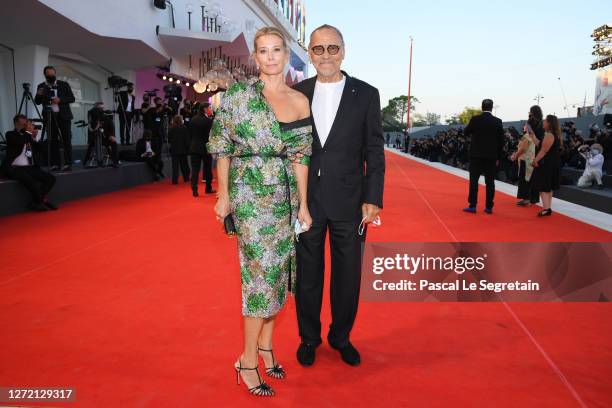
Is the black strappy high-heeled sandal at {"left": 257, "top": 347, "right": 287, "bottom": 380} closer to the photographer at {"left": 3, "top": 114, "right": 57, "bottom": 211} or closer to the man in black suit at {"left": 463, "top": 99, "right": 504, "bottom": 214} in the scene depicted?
the man in black suit at {"left": 463, "top": 99, "right": 504, "bottom": 214}

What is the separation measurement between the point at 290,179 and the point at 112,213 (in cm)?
628

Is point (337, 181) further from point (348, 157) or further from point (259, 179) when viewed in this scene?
point (259, 179)

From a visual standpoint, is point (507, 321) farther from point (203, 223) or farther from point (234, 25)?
point (234, 25)

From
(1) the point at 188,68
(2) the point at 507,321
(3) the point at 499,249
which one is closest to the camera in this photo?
(2) the point at 507,321

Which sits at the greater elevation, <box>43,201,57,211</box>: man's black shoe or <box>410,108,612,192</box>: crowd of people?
<box>410,108,612,192</box>: crowd of people

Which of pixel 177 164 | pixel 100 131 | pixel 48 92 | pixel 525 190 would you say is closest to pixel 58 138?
pixel 48 92

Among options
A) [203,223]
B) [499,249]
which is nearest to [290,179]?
[499,249]

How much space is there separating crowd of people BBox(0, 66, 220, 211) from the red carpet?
96.7 inches

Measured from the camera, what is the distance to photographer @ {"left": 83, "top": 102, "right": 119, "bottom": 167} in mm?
10047

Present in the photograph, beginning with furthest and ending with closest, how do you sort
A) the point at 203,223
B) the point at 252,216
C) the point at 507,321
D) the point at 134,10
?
the point at 134,10
the point at 203,223
the point at 507,321
the point at 252,216

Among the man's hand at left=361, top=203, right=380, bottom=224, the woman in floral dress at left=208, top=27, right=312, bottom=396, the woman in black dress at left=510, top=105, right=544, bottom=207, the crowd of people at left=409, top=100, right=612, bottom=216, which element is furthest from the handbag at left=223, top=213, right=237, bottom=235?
the woman in black dress at left=510, top=105, right=544, bottom=207

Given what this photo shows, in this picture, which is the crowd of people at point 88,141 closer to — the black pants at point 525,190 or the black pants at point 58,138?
the black pants at point 58,138

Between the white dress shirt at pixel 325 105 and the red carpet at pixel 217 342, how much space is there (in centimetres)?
129

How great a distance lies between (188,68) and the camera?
21.5 meters
